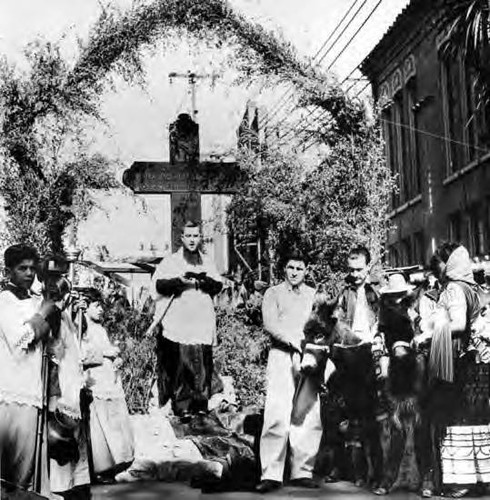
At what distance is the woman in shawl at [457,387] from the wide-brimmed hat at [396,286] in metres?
0.24

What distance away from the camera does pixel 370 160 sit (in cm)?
699

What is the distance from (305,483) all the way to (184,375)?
44.5 inches

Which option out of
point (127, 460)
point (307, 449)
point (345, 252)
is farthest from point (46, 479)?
point (345, 252)

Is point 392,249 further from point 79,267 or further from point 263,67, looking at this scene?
point 79,267

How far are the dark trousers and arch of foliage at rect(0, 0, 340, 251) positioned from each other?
1112 millimetres

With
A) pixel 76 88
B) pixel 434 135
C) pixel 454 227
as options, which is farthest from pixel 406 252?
pixel 76 88

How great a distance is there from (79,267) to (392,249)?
2300 millimetres

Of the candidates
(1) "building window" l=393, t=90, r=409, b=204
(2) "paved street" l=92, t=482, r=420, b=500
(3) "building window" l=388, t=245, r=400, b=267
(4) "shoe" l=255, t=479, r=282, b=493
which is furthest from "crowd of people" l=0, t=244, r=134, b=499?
(1) "building window" l=393, t=90, r=409, b=204

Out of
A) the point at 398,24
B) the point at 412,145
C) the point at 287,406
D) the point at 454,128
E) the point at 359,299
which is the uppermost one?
the point at 398,24

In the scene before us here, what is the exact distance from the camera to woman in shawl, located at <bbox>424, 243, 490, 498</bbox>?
600cm

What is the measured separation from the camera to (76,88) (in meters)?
6.88

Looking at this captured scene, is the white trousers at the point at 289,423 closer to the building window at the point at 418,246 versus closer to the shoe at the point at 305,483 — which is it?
the shoe at the point at 305,483

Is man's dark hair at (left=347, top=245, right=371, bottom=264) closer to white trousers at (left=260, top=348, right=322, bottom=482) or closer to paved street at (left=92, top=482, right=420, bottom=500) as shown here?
white trousers at (left=260, top=348, right=322, bottom=482)

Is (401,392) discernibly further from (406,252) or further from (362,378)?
(406,252)
